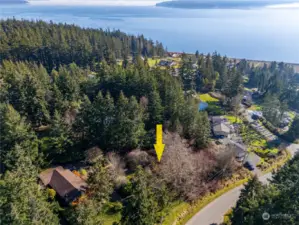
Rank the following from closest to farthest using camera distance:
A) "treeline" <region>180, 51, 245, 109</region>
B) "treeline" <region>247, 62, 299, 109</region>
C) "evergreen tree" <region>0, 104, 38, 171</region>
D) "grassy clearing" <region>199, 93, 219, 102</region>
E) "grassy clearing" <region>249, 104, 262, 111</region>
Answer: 1. "evergreen tree" <region>0, 104, 38, 171</region>
2. "treeline" <region>180, 51, 245, 109</region>
3. "grassy clearing" <region>199, 93, 219, 102</region>
4. "grassy clearing" <region>249, 104, 262, 111</region>
5. "treeline" <region>247, 62, 299, 109</region>

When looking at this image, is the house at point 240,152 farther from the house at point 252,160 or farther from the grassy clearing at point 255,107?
the grassy clearing at point 255,107

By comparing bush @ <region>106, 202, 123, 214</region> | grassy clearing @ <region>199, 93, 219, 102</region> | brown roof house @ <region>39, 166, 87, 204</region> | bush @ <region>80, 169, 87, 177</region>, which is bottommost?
bush @ <region>106, 202, 123, 214</region>

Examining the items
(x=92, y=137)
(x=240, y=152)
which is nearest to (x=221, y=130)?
(x=240, y=152)

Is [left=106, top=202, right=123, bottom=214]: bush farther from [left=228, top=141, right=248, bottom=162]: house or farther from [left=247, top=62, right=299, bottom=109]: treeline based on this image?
[left=247, top=62, right=299, bottom=109]: treeline

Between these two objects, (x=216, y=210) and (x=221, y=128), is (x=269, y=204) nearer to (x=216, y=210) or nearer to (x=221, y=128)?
(x=216, y=210)

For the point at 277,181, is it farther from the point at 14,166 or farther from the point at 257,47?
the point at 257,47

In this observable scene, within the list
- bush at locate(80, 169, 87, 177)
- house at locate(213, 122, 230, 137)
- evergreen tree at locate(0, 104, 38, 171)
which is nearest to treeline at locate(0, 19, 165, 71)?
house at locate(213, 122, 230, 137)

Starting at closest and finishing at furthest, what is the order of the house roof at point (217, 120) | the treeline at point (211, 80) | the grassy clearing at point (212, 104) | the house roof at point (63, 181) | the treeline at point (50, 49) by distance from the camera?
the house roof at point (63, 181) < the house roof at point (217, 120) < the grassy clearing at point (212, 104) < the treeline at point (211, 80) < the treeline at point (50, 49)

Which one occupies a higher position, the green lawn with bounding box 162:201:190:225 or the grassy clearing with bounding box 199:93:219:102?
the grassy clearing with bounding box 199:93:219:102

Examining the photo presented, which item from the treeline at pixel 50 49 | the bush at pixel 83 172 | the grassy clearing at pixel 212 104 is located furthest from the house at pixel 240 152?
the treeline at pixel 50 49
